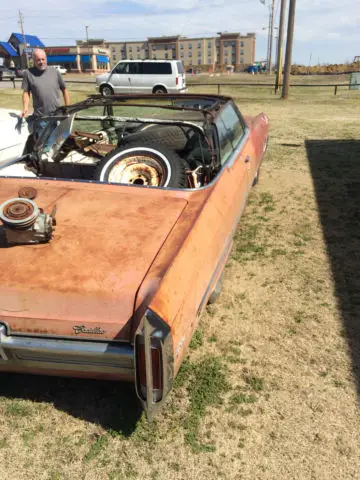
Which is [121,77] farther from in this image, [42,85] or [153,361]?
[153,361]

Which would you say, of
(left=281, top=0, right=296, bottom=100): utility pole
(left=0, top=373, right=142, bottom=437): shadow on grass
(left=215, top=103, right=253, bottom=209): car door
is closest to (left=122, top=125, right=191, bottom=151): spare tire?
(left=215, top=103, right=253, bottom=209): car door

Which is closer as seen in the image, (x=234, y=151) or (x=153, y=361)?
(x=153, y=361)

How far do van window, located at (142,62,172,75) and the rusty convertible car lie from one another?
1551cm

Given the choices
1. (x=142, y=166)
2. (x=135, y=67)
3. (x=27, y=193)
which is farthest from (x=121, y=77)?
(x=27, y=193)

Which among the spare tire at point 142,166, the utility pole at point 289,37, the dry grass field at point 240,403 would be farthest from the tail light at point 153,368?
the utility pole at point 289,37

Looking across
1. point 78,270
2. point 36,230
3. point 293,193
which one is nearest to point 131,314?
point 78,270

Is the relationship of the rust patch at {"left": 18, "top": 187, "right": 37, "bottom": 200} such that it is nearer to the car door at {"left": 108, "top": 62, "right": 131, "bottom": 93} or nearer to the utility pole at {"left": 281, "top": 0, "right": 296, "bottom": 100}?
the utility pole at {"left": 281, "top": 0, "right": 296, "bottom": 100}

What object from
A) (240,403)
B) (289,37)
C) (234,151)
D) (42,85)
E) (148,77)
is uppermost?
(289,37)

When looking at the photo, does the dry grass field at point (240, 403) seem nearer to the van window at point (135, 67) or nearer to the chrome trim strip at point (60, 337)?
the chrome trim strip at point (60, 337)

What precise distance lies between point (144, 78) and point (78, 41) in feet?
306

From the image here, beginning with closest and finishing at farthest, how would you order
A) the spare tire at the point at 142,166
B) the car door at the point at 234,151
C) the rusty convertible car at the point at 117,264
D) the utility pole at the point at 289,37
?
the rusty convertible car at the point at 117,264
the spare tire at the point at 142,166
the car door at the point at 234,151
the utility pole at the point at 289,37

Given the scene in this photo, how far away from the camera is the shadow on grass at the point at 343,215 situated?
10.1 feet

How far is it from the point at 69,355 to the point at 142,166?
170cm

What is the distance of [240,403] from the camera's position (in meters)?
2.32
